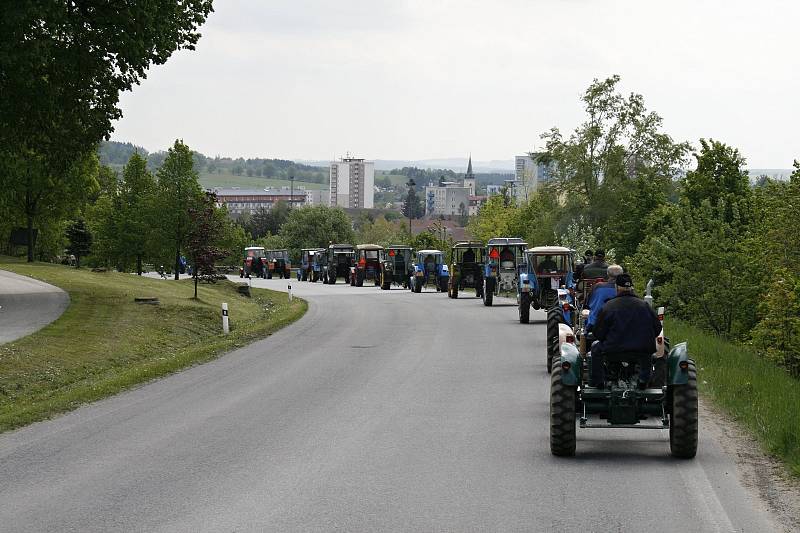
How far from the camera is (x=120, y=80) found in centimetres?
3453

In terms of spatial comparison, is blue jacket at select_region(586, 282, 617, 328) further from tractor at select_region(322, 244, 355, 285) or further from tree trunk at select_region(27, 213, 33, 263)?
tractor at select_region(322, 244, 355, 285)

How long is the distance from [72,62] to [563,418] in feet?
77.0

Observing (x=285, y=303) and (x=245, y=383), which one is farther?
(x=285, y=303)

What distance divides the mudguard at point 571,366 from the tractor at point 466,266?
36.7 meters

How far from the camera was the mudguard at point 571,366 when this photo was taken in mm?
11078

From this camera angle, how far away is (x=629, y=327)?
11.2 metres

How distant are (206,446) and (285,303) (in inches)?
1442

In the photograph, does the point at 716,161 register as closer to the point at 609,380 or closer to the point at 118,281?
the point at 118,281

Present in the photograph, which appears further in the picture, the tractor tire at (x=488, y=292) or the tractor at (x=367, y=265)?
the tractor at (x=367, y=265)

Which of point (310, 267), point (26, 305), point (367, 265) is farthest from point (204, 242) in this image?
point (310, 267)

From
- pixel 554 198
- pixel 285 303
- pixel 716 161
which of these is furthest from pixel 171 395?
pixel 554 198

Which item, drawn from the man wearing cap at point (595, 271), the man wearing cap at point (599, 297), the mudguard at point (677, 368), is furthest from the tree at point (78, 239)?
the mudguard at point (677, 368)

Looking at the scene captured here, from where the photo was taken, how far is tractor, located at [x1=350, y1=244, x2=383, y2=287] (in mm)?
67875

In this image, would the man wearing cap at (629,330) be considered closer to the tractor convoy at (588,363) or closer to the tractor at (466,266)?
the tractor convoy at (588,363)
